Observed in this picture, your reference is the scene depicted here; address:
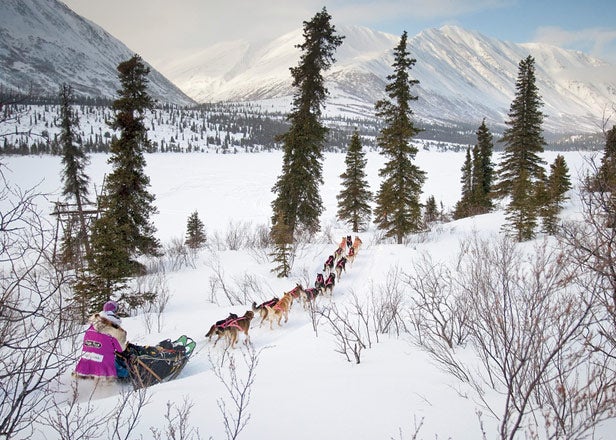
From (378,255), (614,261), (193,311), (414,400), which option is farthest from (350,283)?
(614,261)

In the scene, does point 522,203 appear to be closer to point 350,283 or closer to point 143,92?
point 350,283

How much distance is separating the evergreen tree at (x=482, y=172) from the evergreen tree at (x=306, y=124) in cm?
2116

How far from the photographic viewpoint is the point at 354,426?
12.0ft

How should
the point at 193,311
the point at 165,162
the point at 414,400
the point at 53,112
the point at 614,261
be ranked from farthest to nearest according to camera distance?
1. the point at 53,112
2. the point at 165,162
3. the point at 193,311
4. the point at 414,400
5. the point at 614,261

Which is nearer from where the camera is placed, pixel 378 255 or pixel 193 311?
pixel 193 311

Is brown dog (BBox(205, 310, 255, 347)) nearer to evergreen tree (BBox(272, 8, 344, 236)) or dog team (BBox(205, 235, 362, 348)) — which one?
dog team (BBox(205, 235, 362, 348))

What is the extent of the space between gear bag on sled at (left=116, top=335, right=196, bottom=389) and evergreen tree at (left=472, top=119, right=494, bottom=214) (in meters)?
32.1

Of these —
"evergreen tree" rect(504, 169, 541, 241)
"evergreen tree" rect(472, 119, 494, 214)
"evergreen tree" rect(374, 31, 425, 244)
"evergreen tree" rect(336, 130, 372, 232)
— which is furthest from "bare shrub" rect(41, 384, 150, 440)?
"evergreen tree" rect(472, 119, 494, 214)

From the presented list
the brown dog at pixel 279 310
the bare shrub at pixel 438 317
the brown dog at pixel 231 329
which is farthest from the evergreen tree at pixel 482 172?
the brown dog at pixel 231 329

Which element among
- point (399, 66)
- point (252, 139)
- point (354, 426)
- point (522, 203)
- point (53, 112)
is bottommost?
point (354, 426)

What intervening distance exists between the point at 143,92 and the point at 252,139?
14268cm

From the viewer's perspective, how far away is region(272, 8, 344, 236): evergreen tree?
1639cm

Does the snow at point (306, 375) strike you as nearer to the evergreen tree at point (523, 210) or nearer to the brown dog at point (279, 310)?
the brown dog at point (279, 310)

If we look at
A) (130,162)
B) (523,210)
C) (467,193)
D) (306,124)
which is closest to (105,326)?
(130,162)
